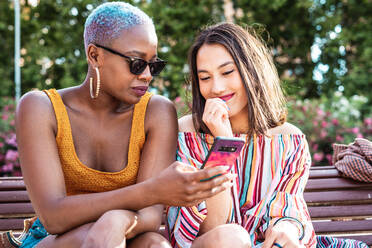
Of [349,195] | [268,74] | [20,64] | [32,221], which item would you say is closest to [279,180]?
[268,74]

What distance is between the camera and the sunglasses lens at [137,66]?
2.61 metres

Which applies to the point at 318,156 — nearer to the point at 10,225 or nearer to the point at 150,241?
the point at 10,225

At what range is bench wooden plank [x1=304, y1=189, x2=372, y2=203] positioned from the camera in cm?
363

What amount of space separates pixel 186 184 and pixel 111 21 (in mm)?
1071

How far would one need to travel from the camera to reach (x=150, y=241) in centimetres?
225

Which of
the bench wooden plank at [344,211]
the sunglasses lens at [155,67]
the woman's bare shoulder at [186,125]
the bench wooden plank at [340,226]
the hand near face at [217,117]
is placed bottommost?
the bench wooden plank at [340,226]

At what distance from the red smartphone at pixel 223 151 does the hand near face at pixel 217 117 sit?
495mm

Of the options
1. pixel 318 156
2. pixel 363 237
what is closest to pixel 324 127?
pixel 318 156

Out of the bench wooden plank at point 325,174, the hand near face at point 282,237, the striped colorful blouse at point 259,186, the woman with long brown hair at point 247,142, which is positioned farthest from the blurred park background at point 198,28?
the hand near face at point 282,237

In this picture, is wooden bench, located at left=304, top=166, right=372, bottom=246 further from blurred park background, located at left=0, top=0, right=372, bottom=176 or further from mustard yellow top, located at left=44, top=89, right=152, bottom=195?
blurred park background, located at left=0, top=0, right=372, bottom=176

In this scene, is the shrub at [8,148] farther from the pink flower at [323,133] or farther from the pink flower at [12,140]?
the pink flower at [323,133]

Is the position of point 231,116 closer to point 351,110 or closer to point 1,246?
point 1,246

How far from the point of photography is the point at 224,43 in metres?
3.00

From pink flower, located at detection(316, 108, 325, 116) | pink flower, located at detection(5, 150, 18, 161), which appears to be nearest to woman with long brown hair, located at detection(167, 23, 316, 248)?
pink flower, located at detection(316, 108, 325, 116)
